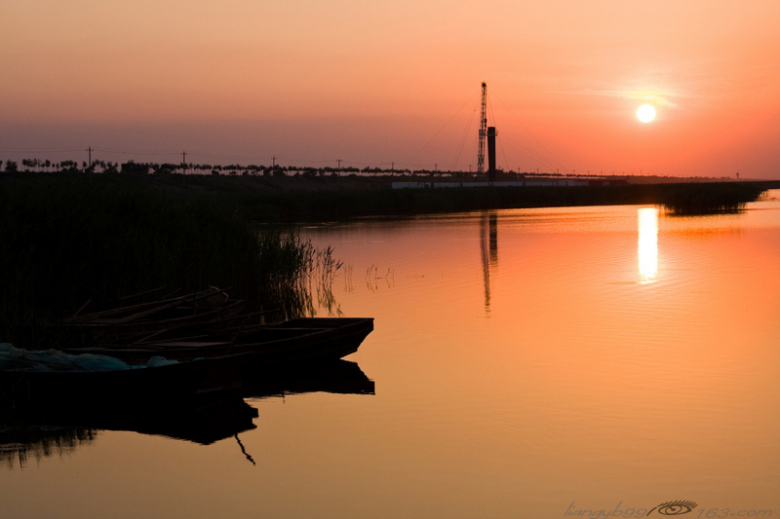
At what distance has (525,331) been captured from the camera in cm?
1834

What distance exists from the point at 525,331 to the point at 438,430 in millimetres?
7440

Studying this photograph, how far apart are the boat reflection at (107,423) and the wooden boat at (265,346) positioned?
59 centimetres

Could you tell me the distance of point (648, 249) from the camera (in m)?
36.8

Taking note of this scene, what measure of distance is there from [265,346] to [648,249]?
2656 cm

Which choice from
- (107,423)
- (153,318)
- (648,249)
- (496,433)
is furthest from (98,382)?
(648,249)

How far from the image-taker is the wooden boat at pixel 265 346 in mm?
12879

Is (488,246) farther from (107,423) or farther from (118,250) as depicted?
(107,423)

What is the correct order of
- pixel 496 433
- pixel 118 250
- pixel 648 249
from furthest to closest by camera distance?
pixel 648 249 < pixel 118 250 < pixel 496 433

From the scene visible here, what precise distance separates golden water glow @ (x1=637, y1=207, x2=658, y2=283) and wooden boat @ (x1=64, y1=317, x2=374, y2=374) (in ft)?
47.1

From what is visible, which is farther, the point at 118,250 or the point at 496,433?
the point at 118,250

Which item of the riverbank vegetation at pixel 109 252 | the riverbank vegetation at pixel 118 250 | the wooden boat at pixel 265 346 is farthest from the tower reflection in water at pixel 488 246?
the wooden boat at pixel 265 346

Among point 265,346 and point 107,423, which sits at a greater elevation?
point 265,346

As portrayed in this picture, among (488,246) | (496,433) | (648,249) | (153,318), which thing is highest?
(153,318)

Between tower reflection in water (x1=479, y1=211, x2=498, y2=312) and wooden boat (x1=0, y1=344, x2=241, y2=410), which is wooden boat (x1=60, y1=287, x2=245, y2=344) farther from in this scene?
tower reflection in water (x1=479, y1=211, x2=498, y2=312)
